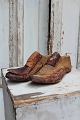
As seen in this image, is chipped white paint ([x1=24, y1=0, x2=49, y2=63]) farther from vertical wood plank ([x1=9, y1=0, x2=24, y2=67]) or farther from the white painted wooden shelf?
the white painted wooden shelf

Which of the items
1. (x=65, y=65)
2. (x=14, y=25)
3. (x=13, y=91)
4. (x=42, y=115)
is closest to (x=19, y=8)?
(x=14, y=25)

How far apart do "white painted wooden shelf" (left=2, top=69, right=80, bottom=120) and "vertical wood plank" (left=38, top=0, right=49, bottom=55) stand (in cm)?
46

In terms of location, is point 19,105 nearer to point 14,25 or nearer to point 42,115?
point 42,115

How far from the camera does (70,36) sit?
4.16 ft

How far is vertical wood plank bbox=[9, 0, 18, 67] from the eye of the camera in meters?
1.18

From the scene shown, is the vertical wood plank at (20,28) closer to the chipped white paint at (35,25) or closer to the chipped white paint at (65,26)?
the chipped white paint at (35,25)

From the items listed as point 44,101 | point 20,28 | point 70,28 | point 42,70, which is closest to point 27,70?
point 42,70

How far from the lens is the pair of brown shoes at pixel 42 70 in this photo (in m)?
0.82

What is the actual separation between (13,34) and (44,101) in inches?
22.9

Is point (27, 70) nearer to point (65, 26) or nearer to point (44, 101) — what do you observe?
point (44, 101)

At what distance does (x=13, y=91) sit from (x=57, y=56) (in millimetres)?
281

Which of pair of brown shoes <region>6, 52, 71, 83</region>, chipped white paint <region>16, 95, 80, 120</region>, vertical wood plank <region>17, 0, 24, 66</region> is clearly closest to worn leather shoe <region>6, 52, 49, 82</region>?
pair of brown shoes <region>6, 52, 71, 83</region>

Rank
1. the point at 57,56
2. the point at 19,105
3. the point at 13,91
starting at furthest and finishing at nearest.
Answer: the point at 57,56 < the point at 13,91 < the point at 19,105

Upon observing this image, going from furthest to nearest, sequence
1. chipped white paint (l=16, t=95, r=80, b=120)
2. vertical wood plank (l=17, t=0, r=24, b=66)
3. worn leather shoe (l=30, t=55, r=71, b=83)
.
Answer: vertical wood plank (l=17, t=0, r=24, b=66)
worn leather shoe (l=30, t=55, r=71, b=83)
chipped white paint (l=16, t=95, r=80, b=120)
